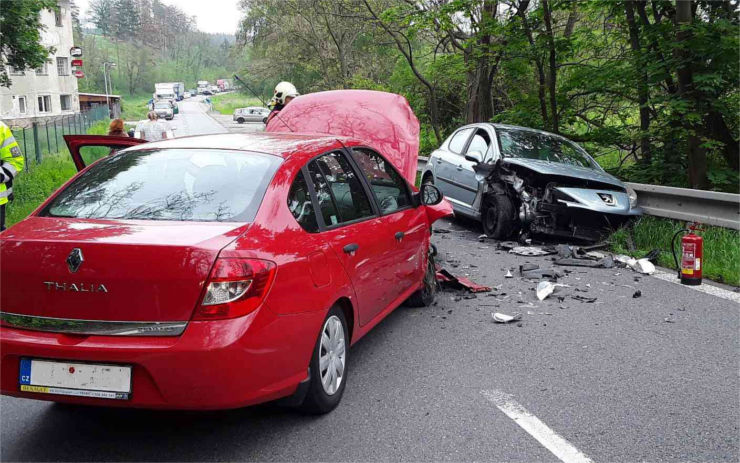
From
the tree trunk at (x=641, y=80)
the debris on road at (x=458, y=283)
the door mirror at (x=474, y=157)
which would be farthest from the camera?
the tree trunk at (x=641, y=80)

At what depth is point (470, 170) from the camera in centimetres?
1066

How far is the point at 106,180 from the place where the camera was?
411 cm

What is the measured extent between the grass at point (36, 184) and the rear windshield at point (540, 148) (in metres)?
7.25

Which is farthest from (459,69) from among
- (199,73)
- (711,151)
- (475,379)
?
(199,73)

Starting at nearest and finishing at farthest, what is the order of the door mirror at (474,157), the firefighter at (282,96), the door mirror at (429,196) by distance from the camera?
the door mirror at (429,196)
the firefighter at (282,96)
the door mirror at (474,157)

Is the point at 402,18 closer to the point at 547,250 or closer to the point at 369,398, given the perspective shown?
the point at 547,250

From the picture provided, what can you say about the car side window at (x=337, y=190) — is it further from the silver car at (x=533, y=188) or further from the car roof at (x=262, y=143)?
the silver car at (x=533, y=188)

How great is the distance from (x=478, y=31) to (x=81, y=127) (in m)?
25.0

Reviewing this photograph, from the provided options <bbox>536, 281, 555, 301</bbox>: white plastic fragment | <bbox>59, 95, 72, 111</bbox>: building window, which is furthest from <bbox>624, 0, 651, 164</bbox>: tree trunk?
<bbox>59, 95, 72, 111</bbox>: building window

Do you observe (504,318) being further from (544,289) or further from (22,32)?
(22,32)

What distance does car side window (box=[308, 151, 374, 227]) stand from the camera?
14.0ft


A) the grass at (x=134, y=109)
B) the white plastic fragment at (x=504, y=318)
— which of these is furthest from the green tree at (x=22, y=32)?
the grass at (x=134, y=109)

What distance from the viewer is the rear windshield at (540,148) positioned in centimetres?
1020

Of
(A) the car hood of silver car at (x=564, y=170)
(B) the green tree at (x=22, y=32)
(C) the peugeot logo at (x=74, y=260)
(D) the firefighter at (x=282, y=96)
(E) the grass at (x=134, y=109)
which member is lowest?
(E) the grass at (x=134, y=109)
